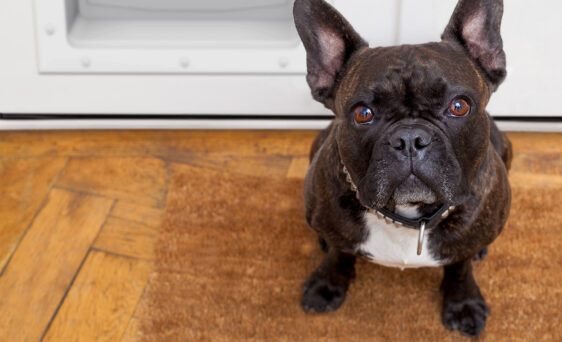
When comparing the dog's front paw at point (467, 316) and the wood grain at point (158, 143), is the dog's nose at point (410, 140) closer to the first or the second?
the dog's front paw at point (467, 316)

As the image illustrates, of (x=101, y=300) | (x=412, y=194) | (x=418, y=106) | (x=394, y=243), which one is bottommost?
(x=101, y=300)

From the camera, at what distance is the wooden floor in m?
1.50

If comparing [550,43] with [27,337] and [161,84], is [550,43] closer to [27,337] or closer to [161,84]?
[161,84]

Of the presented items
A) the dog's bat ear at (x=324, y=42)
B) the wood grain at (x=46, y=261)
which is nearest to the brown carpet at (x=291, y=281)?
the wood grain at (x=46, y=261)

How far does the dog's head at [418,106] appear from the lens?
41.4 inches

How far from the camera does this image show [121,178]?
186 cm

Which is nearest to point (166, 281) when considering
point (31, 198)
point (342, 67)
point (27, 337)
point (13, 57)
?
point (27, 337)

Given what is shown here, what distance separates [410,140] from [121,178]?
1.04 m

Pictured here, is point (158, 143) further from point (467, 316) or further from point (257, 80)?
point (467, 316)

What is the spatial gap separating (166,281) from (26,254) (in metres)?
0.36

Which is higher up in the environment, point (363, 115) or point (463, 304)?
point (363, 115)

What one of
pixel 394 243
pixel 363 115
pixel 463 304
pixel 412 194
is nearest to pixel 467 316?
pixel 463 304

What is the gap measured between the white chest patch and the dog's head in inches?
5.0

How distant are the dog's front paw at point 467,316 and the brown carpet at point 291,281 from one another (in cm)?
2
